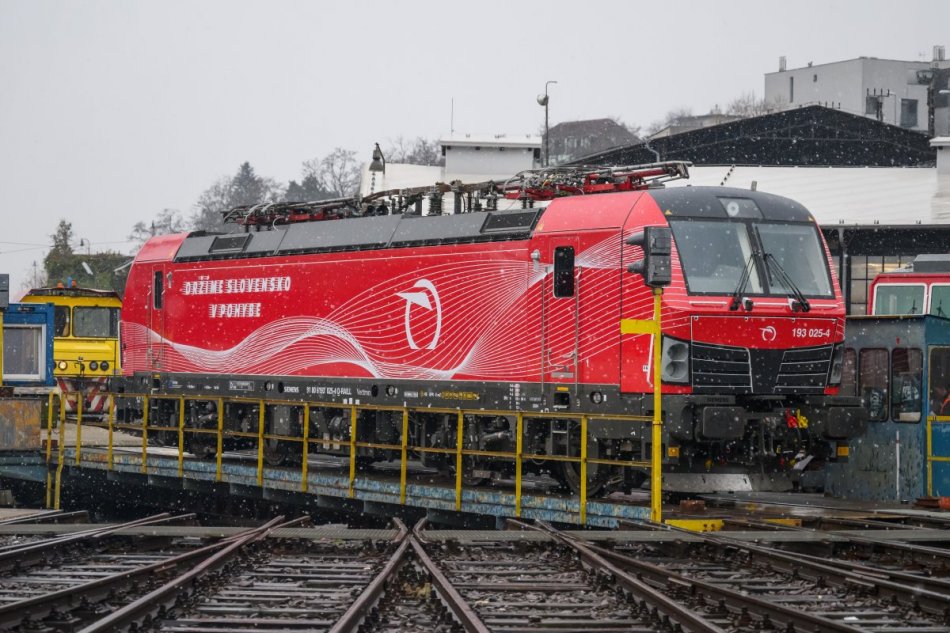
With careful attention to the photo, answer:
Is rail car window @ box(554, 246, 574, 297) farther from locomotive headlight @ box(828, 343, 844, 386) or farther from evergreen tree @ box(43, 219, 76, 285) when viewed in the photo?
evergreen tree @ box(43, 219, 76, 285)

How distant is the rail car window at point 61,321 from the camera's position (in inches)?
1203

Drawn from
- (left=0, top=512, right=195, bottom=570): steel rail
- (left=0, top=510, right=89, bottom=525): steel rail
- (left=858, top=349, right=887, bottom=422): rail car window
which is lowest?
(left=0, top=510, right=89, bottom=525): steel rail

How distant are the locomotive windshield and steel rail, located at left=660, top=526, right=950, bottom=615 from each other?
11.5ft

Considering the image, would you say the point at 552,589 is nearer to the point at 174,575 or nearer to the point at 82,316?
the point at 174,575

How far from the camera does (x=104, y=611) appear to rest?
8.85 m

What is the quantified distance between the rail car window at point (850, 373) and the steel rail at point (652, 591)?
276 inches

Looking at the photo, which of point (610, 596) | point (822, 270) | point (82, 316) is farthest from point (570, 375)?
point (82, 316)

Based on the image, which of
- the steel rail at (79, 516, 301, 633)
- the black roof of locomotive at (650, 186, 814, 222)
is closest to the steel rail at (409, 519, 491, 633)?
the steel rail at (79, 516, 301, 633)

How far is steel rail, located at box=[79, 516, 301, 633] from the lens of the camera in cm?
811

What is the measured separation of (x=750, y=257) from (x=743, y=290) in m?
0.46

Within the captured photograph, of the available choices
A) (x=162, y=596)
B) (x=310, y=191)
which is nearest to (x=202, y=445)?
(x=162, y=596)

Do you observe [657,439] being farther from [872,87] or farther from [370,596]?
[872,87]

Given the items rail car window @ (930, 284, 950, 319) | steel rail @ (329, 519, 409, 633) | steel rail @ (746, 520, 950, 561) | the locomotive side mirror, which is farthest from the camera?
rail car window @ (930, 284, 950, 319)

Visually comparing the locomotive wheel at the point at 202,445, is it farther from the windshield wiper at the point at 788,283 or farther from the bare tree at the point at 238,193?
the bare tree at the point at 238,193
